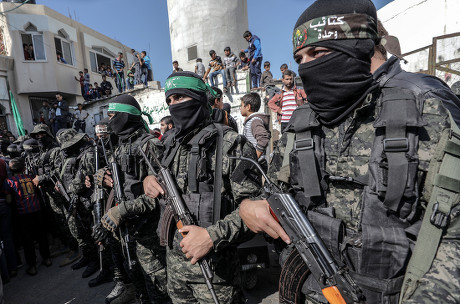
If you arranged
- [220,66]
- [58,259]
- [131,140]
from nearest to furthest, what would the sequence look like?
[131,140] < [58,259] < [220,66]

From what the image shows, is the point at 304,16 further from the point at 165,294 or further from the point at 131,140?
the point at 165,294

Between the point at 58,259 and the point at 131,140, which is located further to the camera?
the point at 58,259

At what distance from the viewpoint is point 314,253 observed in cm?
102

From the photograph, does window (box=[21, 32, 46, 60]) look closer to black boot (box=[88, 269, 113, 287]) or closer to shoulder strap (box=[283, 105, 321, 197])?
black boot (box=[88, 269, 113, 287])

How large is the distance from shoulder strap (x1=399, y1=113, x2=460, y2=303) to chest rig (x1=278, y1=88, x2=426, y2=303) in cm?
5

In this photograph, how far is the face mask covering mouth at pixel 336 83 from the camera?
997 millimetres

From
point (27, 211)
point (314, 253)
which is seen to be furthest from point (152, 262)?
point (27, 211)

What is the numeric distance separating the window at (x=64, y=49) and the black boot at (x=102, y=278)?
1684 centimetres

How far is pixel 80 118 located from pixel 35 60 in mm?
4805

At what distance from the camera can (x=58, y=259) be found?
4473mm

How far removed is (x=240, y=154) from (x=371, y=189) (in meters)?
0.86

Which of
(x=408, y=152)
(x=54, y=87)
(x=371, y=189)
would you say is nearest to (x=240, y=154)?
(x=371, y=189)

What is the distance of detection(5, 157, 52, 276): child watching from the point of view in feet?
13.2

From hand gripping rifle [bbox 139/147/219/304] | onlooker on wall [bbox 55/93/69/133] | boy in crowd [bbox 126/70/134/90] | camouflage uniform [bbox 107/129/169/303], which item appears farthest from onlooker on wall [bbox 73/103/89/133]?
hand gripping rifle [bbox 139/147/219/304]
